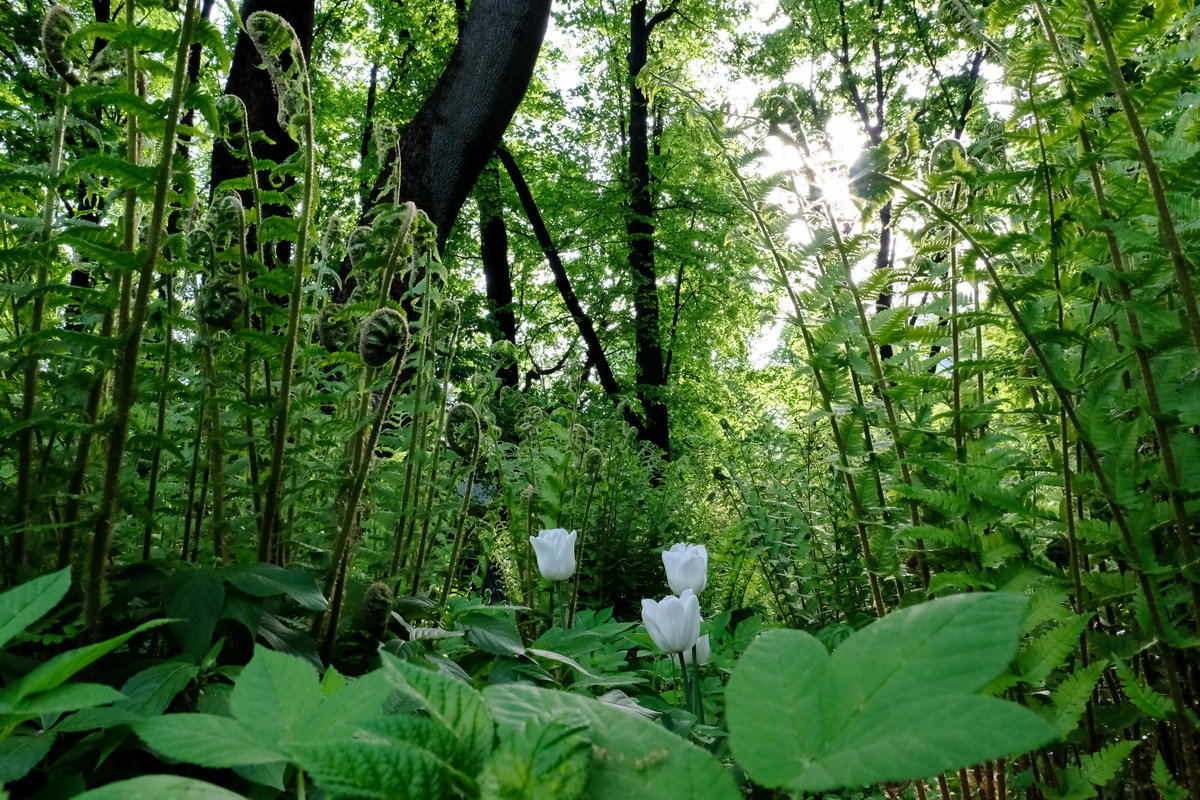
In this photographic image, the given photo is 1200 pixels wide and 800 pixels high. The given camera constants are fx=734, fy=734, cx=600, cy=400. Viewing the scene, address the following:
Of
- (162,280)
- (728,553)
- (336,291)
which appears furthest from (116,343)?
(728,553)

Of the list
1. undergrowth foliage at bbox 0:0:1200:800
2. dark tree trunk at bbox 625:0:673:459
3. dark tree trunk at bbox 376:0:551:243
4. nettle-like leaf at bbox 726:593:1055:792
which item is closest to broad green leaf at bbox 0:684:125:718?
undergrowth foliage at bbox 0:0:1200:800

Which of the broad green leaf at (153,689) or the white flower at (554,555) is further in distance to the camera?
the white flower at (554,555)

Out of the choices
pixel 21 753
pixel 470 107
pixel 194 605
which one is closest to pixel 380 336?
pixel 194 605

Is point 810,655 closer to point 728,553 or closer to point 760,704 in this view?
point 760,704

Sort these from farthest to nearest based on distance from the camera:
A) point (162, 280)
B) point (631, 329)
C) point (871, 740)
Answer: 1. point (631, 329)
2. point (162, 280)
3. point (871, 740)

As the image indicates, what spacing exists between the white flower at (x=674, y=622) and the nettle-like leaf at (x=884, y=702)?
0.98 m

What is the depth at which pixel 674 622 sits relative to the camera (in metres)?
1.37

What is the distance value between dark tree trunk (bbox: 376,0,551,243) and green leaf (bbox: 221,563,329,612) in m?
3.47

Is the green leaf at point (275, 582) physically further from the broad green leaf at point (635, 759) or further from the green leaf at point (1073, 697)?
the green leaf at point (1073, 697)

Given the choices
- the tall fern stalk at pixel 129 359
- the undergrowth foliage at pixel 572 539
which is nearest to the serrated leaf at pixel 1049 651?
the undergrowth foliage at pixel 572 539

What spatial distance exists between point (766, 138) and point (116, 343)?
4.07 feet

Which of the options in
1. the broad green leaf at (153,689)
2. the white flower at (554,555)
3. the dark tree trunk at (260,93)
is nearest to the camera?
the broad green leaf at (153,689)

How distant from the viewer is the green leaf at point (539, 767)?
371 millimetres

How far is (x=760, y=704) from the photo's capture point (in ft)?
1.26
